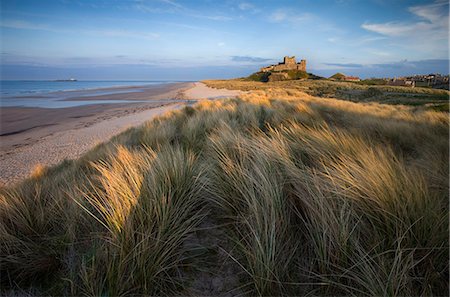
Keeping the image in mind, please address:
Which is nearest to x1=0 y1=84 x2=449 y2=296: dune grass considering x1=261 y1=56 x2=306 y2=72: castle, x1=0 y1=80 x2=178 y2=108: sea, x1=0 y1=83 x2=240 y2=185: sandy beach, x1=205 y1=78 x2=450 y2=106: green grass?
x1=0 y1=83 x2=240 y2=185: sandy beach

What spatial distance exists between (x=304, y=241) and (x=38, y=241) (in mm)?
1956

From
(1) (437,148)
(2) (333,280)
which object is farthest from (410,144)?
(2) (333,280)

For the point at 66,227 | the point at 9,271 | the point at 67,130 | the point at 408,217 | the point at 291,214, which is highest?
the point at 408,217

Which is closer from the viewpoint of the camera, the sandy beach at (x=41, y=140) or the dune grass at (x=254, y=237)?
the dune grass at (x=254, y=237)

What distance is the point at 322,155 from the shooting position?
2.49m

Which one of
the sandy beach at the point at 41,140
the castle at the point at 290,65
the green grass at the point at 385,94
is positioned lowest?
the sandy beach at the point at 41,140

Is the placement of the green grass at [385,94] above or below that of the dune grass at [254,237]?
above

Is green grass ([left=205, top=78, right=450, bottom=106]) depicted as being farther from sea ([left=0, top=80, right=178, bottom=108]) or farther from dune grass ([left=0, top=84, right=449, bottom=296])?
sea ([left=0, top=80, right=178, bottom=108])

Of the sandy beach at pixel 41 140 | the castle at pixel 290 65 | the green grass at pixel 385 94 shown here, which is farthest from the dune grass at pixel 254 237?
the castle at pixel 290 65

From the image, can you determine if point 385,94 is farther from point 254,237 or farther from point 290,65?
point 290,65

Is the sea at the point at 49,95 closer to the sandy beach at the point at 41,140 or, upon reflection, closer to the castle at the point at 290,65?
the sandy beach at the point at 41,140

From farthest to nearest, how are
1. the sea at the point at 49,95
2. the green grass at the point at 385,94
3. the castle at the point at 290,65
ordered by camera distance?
the castle at the point at 290,65
the sea at the point at 49,95
the green grass at the point at 385,94

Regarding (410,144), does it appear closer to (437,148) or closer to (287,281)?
(437,148)

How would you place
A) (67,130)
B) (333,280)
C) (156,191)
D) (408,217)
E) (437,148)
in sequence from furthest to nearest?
1. (67,130)
2. (437,148)
3. (156,191)
4. (408,217)
5. (333,280)
